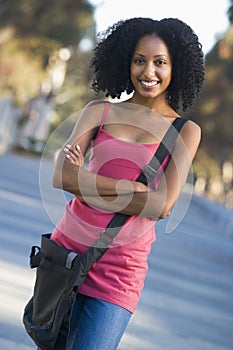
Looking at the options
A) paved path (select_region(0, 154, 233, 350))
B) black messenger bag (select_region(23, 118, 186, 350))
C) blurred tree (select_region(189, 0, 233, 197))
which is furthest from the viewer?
blurred tree (select_region(189, 0, 233, 197))

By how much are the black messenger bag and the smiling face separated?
0.57ft

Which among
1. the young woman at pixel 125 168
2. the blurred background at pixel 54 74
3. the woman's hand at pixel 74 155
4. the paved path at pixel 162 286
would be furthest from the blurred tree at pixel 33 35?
the woman's hand at pixel 74 155

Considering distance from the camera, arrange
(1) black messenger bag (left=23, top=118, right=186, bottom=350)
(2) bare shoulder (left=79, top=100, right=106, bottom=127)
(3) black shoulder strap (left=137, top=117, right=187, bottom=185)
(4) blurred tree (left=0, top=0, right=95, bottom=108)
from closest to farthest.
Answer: (1) black messenger bag (left=23, top=118, right=186, bottom=350) → (3) black shoulder strap (left=137, top=117, right=187, bottom=185) → (2) bare shoulder (left=79, top=100, right=106, bottom=127) → (4) blurred tree (left=0, top=0, right=95, bottom=108)

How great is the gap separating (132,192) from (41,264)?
0.40 meters

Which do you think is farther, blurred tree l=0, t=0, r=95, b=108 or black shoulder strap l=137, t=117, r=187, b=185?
blurred tree l=0, t=0, r=95, b=108

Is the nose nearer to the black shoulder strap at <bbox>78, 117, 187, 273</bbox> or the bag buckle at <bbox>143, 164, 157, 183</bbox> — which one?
the black shoulder strap at <bbox>78, 117, 187, 273</bbox>

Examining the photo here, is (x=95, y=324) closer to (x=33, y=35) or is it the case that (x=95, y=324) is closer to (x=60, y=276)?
(x=60, y=276)

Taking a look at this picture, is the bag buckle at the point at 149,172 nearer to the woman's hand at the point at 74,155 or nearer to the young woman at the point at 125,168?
the young woman at the point at 125,168

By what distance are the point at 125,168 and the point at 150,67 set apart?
38 centimetres

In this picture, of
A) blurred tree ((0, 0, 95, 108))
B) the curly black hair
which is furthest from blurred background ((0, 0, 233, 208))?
the curly black hair

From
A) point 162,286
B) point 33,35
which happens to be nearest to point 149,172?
point 162,286

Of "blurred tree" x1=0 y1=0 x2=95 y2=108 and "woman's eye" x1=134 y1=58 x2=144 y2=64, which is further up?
"blurred tree" x1=0 y1=0 x2=95 y2=108

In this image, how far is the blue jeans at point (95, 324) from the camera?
151 inches

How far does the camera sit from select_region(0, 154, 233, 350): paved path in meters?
7.80
